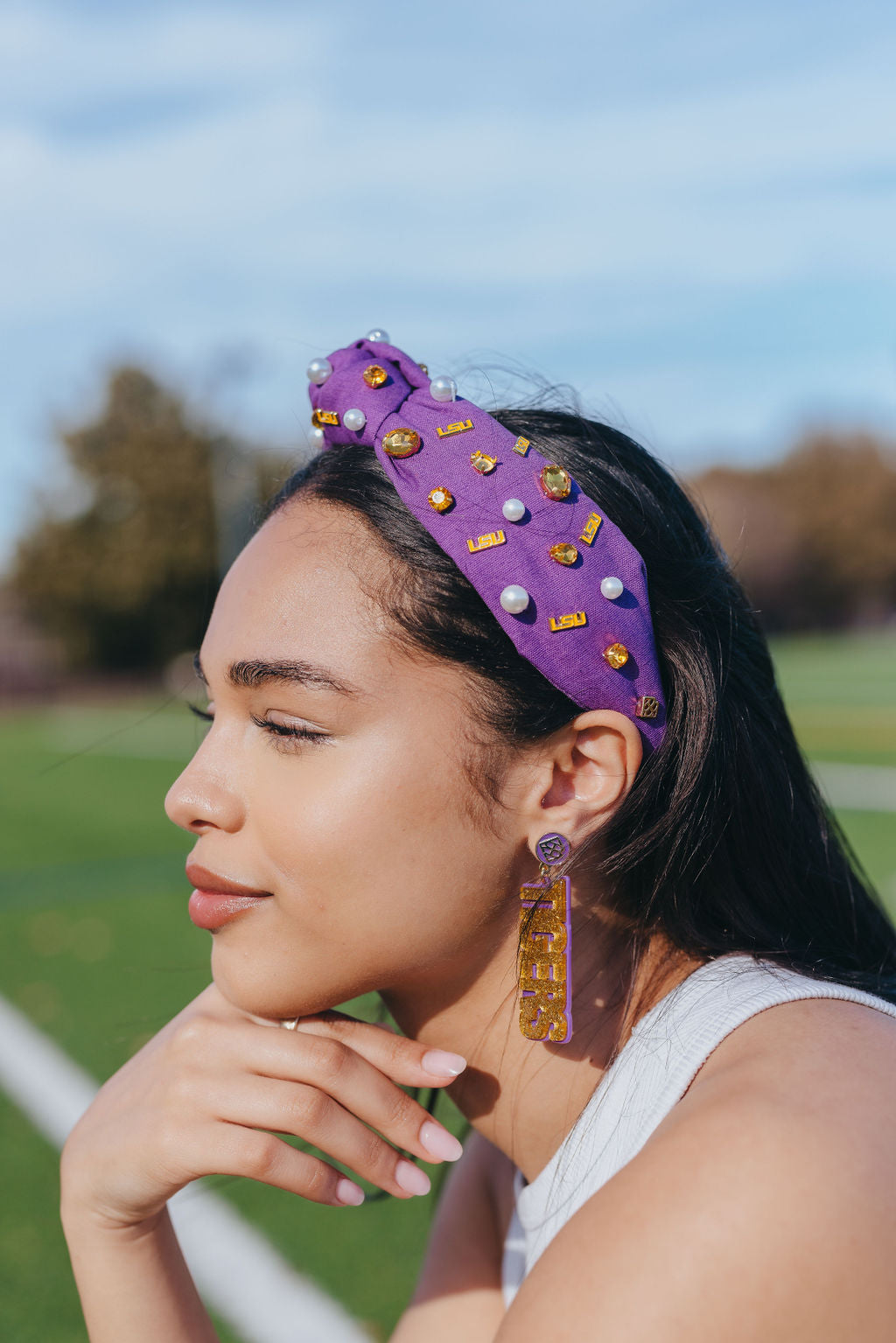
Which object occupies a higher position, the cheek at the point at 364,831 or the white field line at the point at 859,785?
the cheek at the point at 364,831

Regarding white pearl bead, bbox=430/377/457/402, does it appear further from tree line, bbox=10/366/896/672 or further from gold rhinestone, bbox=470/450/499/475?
tree line, bbox=10/366/896/672

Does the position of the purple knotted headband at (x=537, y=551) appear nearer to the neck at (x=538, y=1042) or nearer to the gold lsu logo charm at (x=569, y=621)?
the gold lsu logo charm at (x=569, y=621)

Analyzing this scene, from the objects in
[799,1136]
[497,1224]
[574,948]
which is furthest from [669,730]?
[497,1224]

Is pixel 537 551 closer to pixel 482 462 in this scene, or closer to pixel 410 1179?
pixel 482 462

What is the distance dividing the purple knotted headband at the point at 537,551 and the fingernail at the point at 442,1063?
0.58 m

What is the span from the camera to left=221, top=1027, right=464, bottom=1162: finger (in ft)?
6.41

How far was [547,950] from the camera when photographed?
1.95m

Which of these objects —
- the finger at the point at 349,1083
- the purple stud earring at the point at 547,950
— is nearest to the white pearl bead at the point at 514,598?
the purple stud earring at the point at 547,950

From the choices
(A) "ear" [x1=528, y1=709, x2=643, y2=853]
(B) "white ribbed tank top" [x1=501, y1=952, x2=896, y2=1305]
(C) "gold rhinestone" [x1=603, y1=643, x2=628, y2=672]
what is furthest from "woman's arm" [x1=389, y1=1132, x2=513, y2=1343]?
(C) "gold rhinestone" [x1=603, y1=643, x2=628, y2=672]

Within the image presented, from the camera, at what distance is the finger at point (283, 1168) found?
1.94 metres

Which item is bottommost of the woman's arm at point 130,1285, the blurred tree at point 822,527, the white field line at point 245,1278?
the blurred tree at point 822,527

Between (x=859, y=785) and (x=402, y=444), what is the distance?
1243 cm

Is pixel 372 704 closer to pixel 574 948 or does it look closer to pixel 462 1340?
pixel 574 948

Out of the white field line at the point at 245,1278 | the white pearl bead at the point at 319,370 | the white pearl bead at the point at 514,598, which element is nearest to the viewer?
the white pearl bead at the point at 514,598
